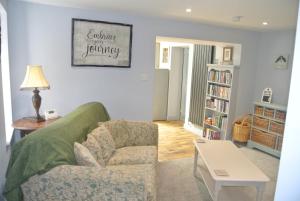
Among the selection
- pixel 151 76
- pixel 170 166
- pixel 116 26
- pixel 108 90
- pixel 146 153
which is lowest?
pixel 170 166

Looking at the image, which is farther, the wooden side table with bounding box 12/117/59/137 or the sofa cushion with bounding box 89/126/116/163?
the wooden side table with bounding box 12/117/59/137

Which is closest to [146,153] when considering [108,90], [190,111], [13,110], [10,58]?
[108,90]

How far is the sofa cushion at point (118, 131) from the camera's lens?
115 inches

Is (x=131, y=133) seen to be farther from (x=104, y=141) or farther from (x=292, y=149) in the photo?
(x=292, y=149)

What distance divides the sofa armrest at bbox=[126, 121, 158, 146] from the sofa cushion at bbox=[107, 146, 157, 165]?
0.23 m

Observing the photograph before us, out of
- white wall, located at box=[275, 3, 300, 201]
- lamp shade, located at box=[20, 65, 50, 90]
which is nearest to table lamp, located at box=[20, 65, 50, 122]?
lamp shade, located at box=[20, 65, 50, 90]

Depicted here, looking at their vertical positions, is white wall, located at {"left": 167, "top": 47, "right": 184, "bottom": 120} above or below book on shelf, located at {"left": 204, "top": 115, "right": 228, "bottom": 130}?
above

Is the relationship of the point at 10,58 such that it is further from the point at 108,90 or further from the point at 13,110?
the point at 108,90

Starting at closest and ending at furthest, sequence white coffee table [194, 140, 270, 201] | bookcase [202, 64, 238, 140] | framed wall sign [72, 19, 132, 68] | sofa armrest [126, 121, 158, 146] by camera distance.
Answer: white coffee table [194, 140, 270, 201], sofa armrest [126, 121, 158, 146], framed wall sign [72, 19, 132, 68], bookcase [202, 64, 238, 140]

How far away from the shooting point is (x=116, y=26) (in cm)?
359

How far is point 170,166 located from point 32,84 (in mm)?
2173

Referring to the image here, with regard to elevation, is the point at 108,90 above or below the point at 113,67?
below

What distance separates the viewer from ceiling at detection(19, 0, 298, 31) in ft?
8.96

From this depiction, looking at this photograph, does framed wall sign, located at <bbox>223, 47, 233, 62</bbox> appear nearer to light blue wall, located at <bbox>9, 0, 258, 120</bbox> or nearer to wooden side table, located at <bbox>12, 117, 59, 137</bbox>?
light blue wall, located at <bbox>9, 0, 258, 120</bbox>
